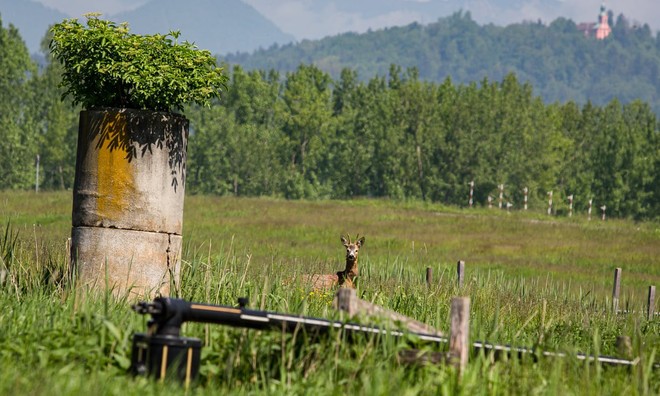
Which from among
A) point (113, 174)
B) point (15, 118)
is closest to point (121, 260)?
point (113, 174)

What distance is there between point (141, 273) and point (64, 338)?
3650 millimetres

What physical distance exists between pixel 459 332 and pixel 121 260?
5.10 m

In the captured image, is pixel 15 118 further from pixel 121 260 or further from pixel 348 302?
pixel 348 302

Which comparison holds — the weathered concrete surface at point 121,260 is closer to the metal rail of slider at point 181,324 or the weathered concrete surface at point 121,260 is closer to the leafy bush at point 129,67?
the leafy bush at point 129,67

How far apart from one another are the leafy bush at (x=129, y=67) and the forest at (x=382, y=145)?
67873 millimetres

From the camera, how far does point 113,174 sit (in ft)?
40.9

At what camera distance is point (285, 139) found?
95.1 metres

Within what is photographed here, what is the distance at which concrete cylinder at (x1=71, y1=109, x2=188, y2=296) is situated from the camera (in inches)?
487

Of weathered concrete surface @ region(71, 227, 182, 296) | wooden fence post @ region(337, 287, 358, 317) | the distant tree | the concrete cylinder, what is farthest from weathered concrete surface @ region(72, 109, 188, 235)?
the distant tree

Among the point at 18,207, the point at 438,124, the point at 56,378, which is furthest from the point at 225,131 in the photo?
the point at 56,378

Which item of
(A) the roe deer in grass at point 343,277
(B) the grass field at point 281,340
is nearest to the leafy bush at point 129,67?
(B) the grass field at point 281,340

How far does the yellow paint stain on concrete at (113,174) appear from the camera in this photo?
12445 millimetres

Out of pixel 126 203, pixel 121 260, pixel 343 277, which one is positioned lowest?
pixel 343 277

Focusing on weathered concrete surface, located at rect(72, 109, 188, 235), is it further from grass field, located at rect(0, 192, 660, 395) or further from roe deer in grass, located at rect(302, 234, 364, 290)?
roe deer in grass, located at rect(302, 234, 364, 290)
